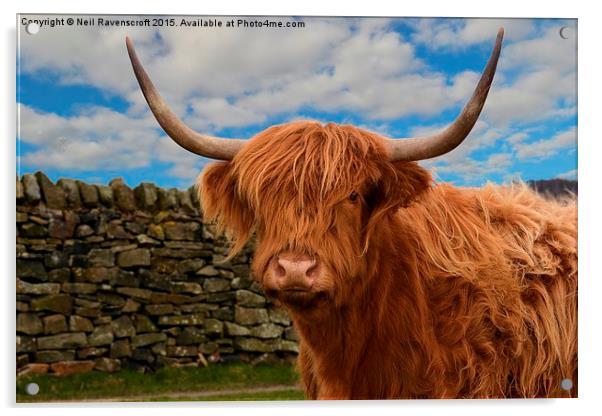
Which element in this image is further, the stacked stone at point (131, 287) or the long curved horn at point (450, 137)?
the stacked stone at point (131, 287)

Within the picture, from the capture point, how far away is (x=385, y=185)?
2.95 meters

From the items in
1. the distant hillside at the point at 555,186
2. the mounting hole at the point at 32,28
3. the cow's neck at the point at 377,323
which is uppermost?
the mounting hole at the point at 32,28

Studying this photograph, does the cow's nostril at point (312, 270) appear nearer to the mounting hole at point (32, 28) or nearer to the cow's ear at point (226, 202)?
the cow's ear at point (226, 202)

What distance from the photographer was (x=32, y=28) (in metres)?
3.78

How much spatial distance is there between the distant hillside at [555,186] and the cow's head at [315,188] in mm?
1265

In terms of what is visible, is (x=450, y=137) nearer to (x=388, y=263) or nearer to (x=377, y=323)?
(x=388, y=263)

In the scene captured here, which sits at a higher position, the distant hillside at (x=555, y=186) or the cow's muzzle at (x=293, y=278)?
the distant hillside at (x=555, y=186)

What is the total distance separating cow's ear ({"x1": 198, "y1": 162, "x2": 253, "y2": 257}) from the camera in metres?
3.12

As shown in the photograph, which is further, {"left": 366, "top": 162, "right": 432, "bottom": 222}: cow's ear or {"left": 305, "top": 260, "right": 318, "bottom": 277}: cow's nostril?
{"left": 366, "top": 162, "right": 432, "bottom": 222}: cow's ear

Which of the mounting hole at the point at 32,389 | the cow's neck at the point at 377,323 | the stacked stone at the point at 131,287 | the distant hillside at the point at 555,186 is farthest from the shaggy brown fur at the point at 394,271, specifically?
the stacked stone at the point at 131,287

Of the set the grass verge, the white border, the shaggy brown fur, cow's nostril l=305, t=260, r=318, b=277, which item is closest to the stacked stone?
the grass verge

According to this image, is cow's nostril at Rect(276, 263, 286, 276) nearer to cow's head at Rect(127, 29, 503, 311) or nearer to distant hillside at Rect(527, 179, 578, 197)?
cow's head at Rect(127, 29, 503, 311)

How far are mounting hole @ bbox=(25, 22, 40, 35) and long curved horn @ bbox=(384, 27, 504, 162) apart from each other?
2.06 m

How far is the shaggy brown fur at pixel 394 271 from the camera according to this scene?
2.84 meters
